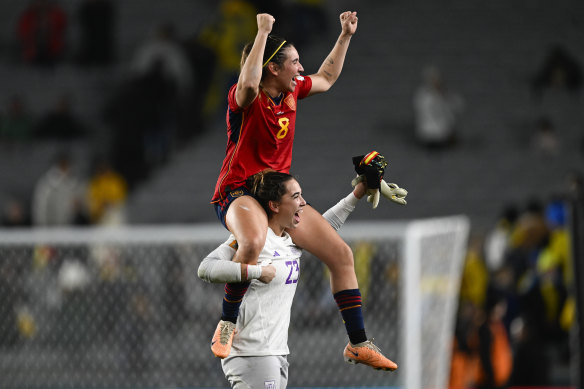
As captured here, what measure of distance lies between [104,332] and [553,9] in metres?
12.4

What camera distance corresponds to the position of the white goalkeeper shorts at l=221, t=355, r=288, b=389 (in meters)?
4.16

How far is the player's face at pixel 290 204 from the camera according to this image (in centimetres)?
419

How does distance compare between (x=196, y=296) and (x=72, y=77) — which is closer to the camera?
(x=196, y=296)

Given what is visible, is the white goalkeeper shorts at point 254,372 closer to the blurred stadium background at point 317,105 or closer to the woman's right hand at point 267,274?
the woman's right hand at point 267,274

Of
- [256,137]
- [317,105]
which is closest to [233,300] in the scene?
[256,137]

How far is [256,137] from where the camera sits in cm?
435

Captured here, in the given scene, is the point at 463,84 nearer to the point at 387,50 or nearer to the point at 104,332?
the point at 387,50

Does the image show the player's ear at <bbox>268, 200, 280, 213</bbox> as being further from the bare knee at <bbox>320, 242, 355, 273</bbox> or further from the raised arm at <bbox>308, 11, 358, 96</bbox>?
the raised arm at <bbox>308, 11, 358, 96</bbox>

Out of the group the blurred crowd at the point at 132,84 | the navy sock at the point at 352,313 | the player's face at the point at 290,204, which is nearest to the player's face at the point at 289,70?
the player's face at the point at 290,204

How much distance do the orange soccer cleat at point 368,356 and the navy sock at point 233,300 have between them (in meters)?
0.60

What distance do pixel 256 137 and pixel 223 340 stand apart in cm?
91

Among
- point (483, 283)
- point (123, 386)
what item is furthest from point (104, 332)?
point (483, 283)

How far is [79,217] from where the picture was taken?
12.6 m

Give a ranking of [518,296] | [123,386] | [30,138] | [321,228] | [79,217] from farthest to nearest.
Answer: [30,138], [79,217], [518,296], [123,386], [321,228]
